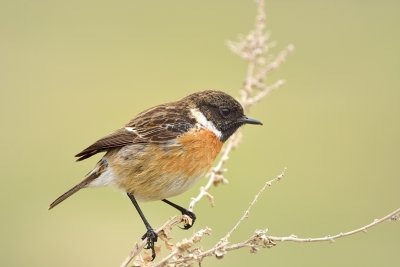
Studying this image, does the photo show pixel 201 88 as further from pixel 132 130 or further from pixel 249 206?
pixel 249 206

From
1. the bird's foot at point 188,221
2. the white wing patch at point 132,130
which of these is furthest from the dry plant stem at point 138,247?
the white wing patch at point 132,130

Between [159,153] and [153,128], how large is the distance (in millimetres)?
217

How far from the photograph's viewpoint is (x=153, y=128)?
218 inches

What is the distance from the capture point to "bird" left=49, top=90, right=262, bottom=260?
532cm

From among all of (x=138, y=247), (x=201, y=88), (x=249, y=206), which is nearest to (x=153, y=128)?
(x=138, y=247)

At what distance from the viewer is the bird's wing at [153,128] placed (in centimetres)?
543

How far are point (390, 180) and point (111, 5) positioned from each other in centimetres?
1661

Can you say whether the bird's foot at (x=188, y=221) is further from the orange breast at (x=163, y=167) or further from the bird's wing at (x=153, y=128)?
the bird's wing at (x=153, y=128)

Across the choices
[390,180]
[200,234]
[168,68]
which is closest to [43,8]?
[168,68]

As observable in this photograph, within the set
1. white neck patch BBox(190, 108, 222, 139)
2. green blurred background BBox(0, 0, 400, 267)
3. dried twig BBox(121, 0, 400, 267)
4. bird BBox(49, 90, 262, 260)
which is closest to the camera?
dried twig BBox(121, 0, 400, 267)

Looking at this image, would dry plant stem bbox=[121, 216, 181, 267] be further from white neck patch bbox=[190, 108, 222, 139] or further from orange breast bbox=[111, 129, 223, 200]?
white neck patch bbox=[190, 108, 222, 139]

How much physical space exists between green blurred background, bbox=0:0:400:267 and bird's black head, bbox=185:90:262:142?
474 cm

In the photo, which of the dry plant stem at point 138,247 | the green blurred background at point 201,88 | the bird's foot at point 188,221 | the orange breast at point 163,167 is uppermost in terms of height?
the dry plant stem at point 138,247

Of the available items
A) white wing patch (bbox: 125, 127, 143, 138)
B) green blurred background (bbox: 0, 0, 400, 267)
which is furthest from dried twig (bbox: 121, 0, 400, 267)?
green blurred background (bbox: 0, 0, 400, 267)
